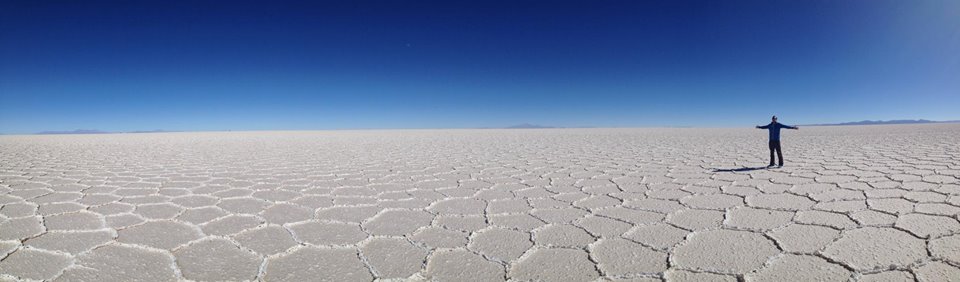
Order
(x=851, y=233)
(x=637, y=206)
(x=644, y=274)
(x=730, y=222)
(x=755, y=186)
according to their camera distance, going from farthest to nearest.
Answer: (x=755, y=186), (x=637, y=206), (x=730, y=222), (x=851, y=233), (x=644, y=274)

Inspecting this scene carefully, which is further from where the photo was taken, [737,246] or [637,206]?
[637,206]

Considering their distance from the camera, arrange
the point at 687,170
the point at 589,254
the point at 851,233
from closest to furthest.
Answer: the point at 589,254 < the point at 851,233 < the point at 687,170

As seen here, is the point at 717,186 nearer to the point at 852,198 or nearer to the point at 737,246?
the point at 852,198

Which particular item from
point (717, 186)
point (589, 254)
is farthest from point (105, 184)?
point (717, 186)

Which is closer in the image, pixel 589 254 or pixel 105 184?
pixel 589 254

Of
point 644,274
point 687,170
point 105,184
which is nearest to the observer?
point 644,274

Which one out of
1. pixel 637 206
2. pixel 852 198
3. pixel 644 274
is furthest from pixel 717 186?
pixel 644 274

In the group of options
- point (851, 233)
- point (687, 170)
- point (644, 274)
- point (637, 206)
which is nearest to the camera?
point (644, 274)

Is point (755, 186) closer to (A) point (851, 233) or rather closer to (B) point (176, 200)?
(A) point (851, 233)
